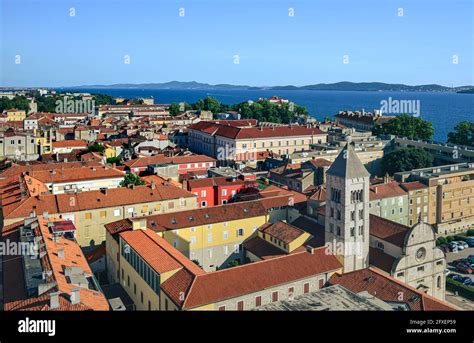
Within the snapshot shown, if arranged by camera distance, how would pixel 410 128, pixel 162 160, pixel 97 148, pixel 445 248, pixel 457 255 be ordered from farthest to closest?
pixel 410 128
pixel 97 148
pixel 162 160
pixel 445 248
pixel 457 255

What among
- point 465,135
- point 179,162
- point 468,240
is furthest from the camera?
point 465,135

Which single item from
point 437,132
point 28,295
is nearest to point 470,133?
point 437,132

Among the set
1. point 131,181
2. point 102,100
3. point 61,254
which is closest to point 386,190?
point 131,181

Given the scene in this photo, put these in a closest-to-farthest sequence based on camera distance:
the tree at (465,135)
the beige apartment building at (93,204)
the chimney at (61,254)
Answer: the chimney at (61,254) < the beige apartment building at (93,204) < the tree at (465,135)

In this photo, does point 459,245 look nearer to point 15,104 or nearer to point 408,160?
point 408,160

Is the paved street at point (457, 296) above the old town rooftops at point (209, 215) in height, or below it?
below
